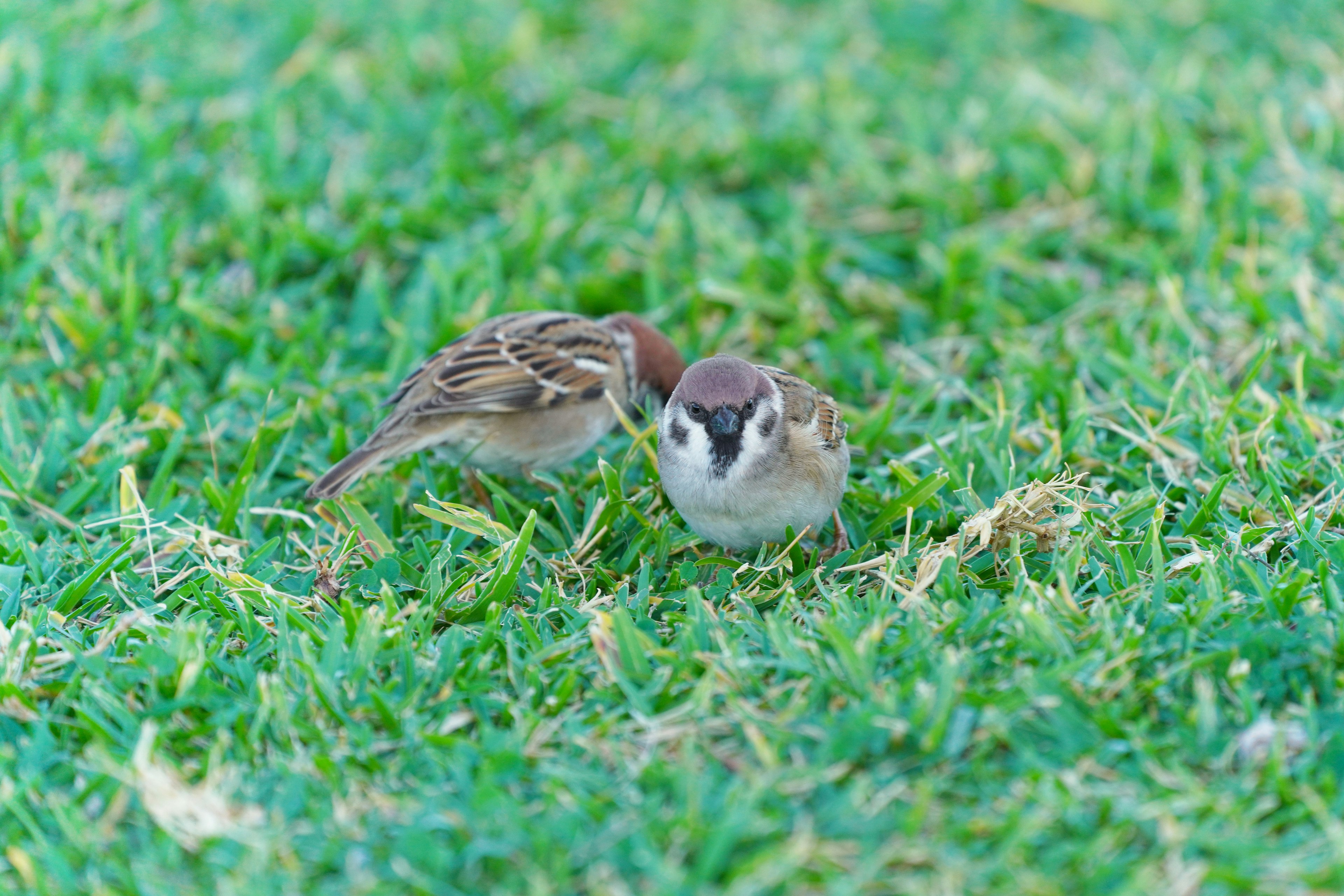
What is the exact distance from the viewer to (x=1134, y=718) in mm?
2992

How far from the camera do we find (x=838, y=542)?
4.07 meters

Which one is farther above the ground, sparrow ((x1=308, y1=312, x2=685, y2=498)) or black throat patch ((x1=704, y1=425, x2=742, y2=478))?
black throat patch ((x1=704, y1=425, x2=742, y2=478))

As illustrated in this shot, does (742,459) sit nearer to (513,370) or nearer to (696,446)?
(696,446)

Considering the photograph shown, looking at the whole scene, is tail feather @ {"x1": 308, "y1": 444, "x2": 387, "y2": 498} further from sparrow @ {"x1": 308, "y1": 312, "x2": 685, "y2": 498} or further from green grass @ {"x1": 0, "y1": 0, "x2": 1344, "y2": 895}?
green grass @ {"x1": 0, "y1": 0, "x2": 1344, "y2": 895}

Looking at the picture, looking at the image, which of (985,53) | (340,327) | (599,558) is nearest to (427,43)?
(340,327)

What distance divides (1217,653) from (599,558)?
1828 millimetres

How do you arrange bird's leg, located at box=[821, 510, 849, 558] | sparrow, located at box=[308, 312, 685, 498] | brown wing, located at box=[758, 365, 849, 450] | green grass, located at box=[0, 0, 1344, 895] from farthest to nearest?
sparrow, located at box=[308, 312, 685, 498] < bird's leg, located at box=[821, 510, 849, 558] < brown wing, located at box=[758, 365, 849, 450] < green grass, located at box=[0, 0, 1344, 895]

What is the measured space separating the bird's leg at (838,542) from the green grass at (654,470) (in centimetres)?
8

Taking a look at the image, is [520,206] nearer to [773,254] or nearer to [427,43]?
[773,254]

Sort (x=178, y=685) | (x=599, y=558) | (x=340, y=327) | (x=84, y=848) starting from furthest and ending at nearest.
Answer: (x=340, y=327) < (x=599, y=558) < (x=178, y=685) < (x=84, y=848)

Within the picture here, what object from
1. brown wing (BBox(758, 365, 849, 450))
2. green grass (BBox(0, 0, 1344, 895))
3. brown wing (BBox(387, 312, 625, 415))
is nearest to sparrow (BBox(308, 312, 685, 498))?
brown wing (BBox(387, 312, 625, 415))

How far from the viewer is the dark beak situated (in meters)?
3.73

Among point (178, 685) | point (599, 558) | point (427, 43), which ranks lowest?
point (599, 558)

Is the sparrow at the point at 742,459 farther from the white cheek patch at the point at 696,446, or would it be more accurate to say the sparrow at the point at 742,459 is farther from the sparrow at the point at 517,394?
the sparrow at the point at 517,394
